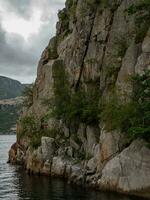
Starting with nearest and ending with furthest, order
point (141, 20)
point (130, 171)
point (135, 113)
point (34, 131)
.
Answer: point (130, 171)
point (135, 113)
point (141, 20)
point (34, 131)

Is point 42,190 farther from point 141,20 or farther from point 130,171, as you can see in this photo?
point 141,20

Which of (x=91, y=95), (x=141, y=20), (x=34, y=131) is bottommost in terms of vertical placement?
(x=34, y=131)

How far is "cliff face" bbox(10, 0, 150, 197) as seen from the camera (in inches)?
2448

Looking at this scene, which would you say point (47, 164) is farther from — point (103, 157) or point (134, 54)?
point (134, 54)

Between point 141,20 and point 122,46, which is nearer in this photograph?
point 141,20

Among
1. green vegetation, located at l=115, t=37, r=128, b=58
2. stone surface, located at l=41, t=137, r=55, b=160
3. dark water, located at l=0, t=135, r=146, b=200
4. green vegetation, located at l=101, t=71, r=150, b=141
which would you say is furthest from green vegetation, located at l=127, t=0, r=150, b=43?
dark water, located at l=0, t=135, r=146, b=200

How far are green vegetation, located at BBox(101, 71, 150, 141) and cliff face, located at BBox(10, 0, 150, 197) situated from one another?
69 centimetres

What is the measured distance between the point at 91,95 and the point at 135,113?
20.3 m

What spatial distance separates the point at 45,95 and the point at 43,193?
1502 inches

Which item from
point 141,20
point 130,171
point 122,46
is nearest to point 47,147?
point 122,46

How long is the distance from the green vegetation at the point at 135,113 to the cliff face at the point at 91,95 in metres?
0.69

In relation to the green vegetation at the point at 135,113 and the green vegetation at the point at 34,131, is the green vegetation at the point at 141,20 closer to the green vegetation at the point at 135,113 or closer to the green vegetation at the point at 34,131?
the green vegetation at the point at 135,113

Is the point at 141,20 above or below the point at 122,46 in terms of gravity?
above

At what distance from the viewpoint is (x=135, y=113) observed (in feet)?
197
